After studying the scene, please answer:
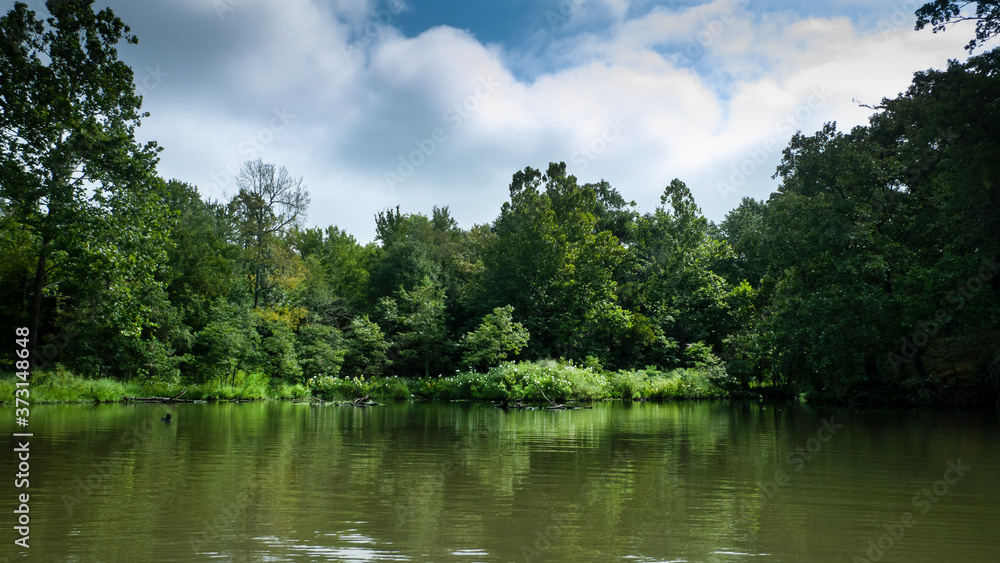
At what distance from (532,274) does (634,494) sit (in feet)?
115

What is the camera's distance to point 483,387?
3131 centimetres

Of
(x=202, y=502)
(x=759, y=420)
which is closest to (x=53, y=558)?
(x=202, y=502)

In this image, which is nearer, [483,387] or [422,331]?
[483,387]

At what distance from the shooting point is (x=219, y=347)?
1265 inches

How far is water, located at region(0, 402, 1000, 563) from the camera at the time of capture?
4.90 m

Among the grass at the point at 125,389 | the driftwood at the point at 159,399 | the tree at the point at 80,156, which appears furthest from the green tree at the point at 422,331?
the tree at the point at 80,156

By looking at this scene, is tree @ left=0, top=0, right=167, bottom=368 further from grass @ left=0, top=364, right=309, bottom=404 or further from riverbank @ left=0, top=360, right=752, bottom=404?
riverbank @ left=0, top=360, right=752, bottom=404

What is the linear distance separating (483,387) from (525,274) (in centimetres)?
1234

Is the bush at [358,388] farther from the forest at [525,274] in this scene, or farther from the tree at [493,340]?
the tree at [493,340]

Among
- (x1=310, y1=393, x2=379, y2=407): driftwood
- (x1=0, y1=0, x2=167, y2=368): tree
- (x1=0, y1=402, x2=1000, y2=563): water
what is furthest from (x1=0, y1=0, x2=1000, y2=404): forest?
(x1=0, y1=402, x2=1000, y2=563): water

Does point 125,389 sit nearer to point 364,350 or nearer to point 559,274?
point 364,350

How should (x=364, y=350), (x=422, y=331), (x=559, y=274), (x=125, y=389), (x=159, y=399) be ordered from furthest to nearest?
(x=559, y=274)
(x=364, y=350)
(x=422, y=331)
(x=125, y=389)
(x=159, y=399)

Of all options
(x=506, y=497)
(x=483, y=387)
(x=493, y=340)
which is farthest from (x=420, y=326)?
(x=506, y=497)

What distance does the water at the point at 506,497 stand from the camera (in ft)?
16.1
